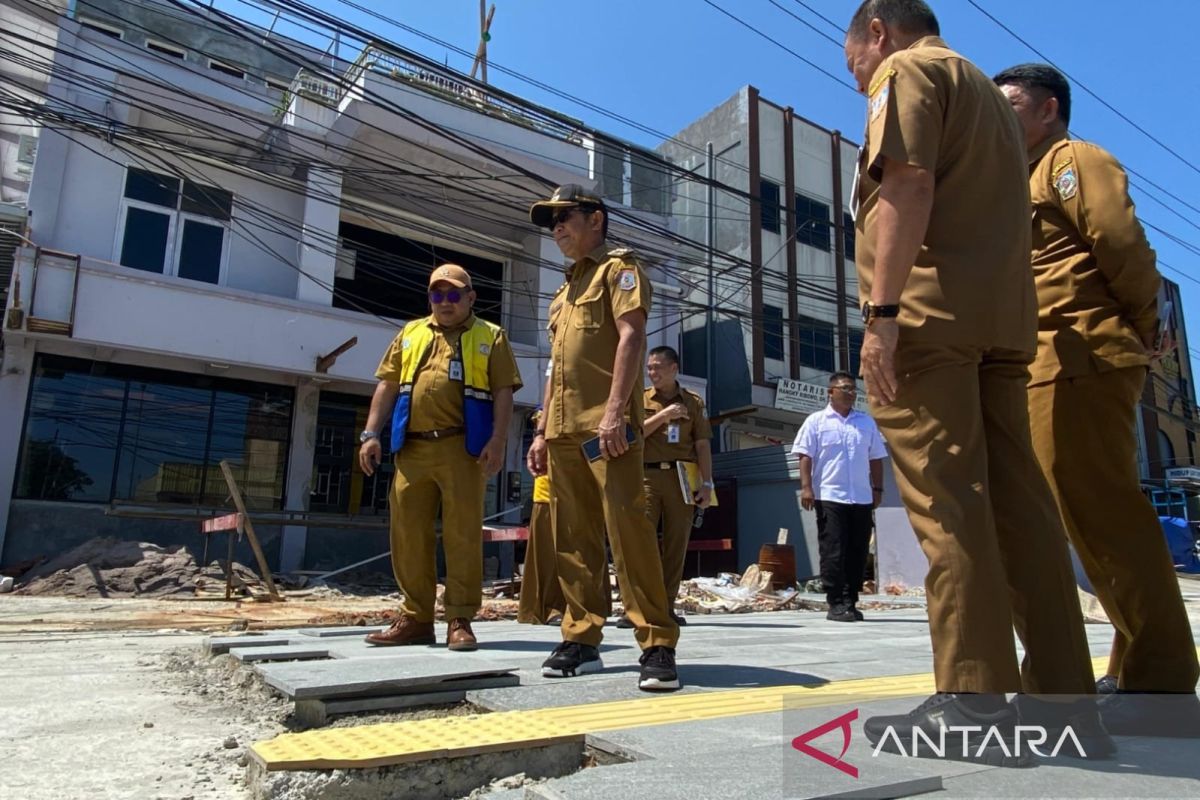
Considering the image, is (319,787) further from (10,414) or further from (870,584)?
(10,414)

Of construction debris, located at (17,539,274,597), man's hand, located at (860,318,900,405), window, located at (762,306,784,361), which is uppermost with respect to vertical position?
window, located at (762,306,784,361)

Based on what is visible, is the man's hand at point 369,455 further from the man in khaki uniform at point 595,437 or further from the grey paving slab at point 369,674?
the grey paving slab at point 369,674

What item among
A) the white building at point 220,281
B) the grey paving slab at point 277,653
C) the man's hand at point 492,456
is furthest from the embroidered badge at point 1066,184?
the white building at point 220,281

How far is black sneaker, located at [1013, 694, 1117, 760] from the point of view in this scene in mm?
1680

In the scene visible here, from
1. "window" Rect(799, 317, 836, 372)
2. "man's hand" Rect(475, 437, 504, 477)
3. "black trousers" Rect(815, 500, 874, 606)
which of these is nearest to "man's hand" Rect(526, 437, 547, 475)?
"man's hand" Rect(475, 437, 504, 477)

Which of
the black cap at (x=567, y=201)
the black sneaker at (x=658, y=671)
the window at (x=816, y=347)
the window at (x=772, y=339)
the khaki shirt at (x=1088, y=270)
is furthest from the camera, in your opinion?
the window at (x=816, y=347)

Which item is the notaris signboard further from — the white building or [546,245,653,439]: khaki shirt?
[546,245,653,439]: khaki shirt

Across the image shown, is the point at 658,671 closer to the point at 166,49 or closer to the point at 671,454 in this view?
the point at 671,454

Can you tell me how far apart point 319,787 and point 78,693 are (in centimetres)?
184

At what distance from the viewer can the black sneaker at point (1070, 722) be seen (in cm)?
168

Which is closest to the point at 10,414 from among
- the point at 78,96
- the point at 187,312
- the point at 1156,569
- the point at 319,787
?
the point at 187,312

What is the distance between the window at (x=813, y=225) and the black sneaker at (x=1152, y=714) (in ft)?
67.8

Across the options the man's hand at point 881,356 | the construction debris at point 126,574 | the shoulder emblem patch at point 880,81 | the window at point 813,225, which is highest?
the window at point 813,225

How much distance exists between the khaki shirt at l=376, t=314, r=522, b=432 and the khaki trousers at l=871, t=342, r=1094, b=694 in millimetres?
2266
